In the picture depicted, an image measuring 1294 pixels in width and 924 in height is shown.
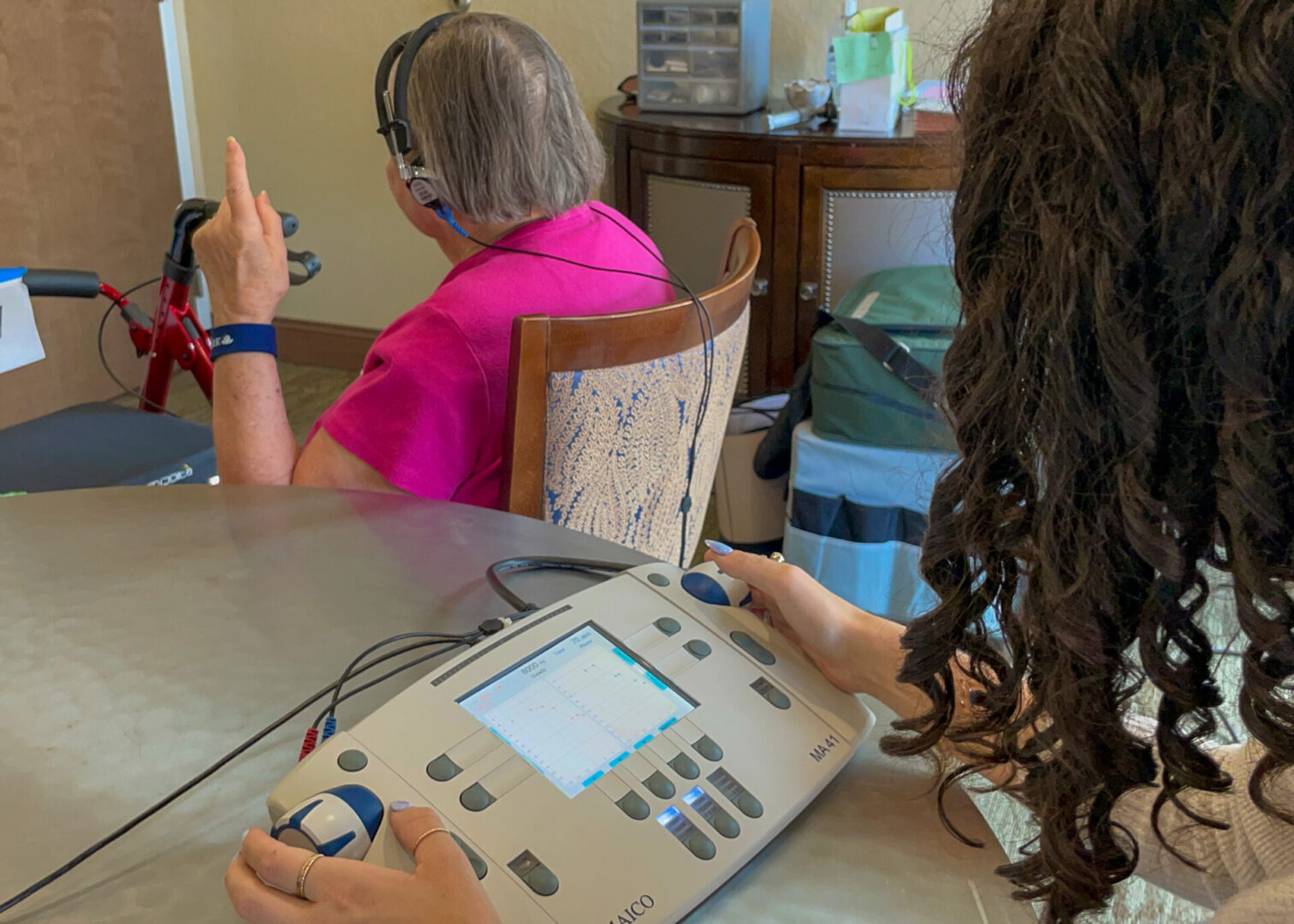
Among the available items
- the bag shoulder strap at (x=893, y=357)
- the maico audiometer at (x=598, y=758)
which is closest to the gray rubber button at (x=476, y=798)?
the maico audiometer at (x=598, y=758)

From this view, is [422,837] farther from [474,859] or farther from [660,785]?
Answer: [660,785]

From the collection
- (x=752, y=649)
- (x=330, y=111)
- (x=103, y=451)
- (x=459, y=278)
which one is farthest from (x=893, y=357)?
(x=330, y=111)

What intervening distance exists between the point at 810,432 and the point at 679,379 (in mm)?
1081

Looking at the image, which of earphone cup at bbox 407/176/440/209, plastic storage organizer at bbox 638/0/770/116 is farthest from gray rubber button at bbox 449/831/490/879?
plastic storage organizer at bbox 638/0/770/116

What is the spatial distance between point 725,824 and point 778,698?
0.11m

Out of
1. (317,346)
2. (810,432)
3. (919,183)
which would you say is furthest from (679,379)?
(317,346)

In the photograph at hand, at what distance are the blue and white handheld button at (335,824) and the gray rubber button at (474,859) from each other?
0.04 meters

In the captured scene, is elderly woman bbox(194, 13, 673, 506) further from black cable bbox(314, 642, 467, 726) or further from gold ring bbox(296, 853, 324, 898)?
gold ring bbox(296, 853, 324, 898)

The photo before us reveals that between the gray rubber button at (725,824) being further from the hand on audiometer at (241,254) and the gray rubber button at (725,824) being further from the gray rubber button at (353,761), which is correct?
the hand on audiometer at (241,254)

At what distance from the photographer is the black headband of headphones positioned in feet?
4.28

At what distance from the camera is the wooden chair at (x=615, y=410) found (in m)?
1.01

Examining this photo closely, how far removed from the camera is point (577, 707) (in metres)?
0.64

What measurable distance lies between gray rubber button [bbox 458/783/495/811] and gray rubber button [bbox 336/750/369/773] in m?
0.05

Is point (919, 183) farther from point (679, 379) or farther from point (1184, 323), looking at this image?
point (1184, 323)
